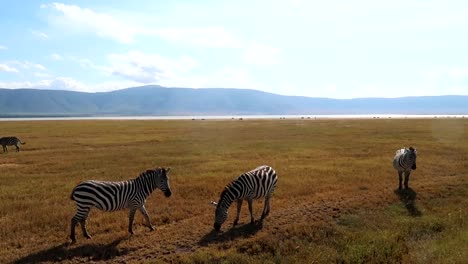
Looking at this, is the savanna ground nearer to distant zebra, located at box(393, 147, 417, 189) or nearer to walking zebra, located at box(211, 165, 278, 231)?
walking zebra, located at box(211, 165, 278, 231)

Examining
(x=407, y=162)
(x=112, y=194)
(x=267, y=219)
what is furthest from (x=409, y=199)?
(x=112, y=194)

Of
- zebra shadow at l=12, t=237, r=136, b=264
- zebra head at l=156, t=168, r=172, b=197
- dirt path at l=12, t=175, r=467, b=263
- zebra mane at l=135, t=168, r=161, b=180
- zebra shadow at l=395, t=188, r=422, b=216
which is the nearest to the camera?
zebra shadow at l=12, t=237, r=136, b=264

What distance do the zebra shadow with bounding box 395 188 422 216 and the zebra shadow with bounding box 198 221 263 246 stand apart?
7307 millimetres

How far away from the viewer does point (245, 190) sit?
15.6m

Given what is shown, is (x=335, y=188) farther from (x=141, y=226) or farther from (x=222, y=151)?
(x=222, y=151)

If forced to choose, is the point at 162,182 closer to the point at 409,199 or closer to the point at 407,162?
the point at 409,199

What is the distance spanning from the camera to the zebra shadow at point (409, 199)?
18094 mm

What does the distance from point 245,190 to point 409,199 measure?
915 cm

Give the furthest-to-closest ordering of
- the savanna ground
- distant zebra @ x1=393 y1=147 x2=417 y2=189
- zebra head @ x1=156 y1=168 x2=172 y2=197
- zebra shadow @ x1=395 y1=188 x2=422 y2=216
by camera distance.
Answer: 1. distant zebra @ x1=393 y1=147 x2=417 y2=189
2. zebra shadow @ x1=395 y1=188 x2=422 y2=216
3. zebra head @ x1=156 y1=168 x2=172 y2=197
4. the savanna ground

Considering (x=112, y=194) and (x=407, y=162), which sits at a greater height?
(x=407, y=162)

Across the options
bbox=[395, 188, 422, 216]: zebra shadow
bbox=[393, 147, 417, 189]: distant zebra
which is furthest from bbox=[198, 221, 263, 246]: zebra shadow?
bbox=[393, 147, 417, 189]: distant zebra

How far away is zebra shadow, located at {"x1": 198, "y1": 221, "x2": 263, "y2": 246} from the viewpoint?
14219 millimetres

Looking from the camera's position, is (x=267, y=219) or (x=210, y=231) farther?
(x=267, y=219)

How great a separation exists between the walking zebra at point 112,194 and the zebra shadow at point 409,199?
10882 mm
